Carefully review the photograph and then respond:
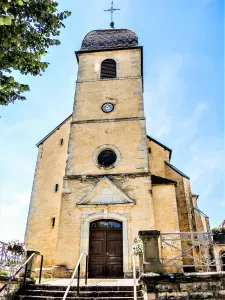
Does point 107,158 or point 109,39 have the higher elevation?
point 109,39

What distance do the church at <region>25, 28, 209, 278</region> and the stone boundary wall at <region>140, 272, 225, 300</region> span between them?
460cm

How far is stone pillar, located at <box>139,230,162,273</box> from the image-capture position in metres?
6.08

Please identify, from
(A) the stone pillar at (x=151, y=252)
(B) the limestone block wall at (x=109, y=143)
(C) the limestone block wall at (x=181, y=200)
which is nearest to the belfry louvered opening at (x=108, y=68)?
(B) the limestone block wall at (x=109, y=143)

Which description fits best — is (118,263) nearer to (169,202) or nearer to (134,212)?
(134,212)

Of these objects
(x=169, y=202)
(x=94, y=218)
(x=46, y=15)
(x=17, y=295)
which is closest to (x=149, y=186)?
(x=169, y=202)

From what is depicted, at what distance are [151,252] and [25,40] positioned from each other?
19.4 feet

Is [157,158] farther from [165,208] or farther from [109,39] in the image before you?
[109,39]

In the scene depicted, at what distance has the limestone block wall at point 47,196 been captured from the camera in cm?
1222

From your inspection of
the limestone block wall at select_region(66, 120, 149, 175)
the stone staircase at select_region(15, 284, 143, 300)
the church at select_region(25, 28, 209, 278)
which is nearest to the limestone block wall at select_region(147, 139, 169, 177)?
the church at select_region(25, 28, 209, 278)

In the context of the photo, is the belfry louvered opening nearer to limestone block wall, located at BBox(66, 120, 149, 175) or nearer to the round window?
limestone block wall, located at BBox(66, 120, 149, 175)

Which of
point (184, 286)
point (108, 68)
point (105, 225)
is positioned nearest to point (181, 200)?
point (105, 225)

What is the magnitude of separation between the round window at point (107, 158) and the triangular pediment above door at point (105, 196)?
115cm

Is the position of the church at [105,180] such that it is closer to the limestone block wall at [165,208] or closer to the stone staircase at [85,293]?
the limestone block wall at [165,208]

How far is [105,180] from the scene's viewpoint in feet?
39.6
